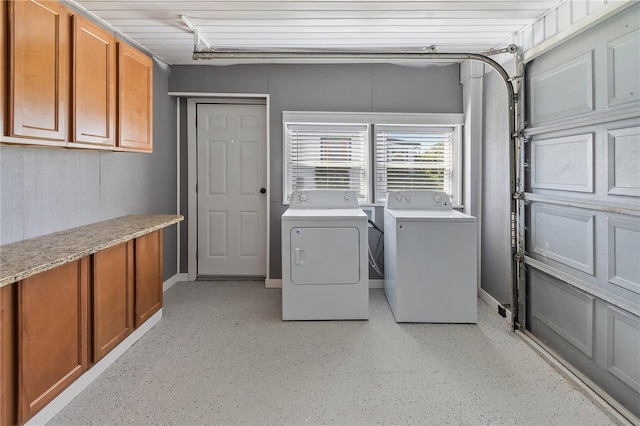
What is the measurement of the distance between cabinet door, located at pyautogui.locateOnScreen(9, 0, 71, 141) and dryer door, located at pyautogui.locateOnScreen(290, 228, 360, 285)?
1760 mm

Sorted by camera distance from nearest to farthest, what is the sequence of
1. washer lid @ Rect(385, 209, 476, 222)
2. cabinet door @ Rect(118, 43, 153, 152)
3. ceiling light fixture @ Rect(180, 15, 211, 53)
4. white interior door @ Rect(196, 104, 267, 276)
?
A: cabinet door @ Rect(118, 43, 153, 152) → ceiling light fixture @ Rect(180, 15, 211, 53) → washer lid @ Rect(385, 209, 476, 222) → white interior door @ Rect(196, 104, 267, 276)

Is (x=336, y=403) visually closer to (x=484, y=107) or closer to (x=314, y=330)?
(x=314, y=330)

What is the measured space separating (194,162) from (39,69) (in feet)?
7.63

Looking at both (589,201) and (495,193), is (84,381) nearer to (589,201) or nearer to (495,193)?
(589,201)

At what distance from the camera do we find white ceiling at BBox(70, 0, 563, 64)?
8.05ft

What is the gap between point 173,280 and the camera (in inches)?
157

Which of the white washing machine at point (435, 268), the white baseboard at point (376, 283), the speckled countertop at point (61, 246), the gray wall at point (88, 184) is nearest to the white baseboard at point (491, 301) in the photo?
the white washing machine at point (435, 268)

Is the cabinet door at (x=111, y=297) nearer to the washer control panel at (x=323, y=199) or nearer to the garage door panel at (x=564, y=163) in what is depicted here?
the washer control panel at (x=323, y=199)

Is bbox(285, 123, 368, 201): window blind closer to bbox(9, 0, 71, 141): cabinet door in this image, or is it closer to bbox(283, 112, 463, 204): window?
bbox(283, 112, 463, 204): window

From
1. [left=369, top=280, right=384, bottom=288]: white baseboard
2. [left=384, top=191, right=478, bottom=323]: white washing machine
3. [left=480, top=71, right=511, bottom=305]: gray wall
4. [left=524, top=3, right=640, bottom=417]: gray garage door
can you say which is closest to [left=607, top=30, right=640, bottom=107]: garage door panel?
[left=524, top=3, right=640, bottom=417]: gray garage door

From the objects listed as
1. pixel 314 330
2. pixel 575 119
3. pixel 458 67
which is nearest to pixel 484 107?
pixel 458 67

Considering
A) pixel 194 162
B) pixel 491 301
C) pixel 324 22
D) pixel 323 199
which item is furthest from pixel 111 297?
pixel 491 301

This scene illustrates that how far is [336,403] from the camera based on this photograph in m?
1.90

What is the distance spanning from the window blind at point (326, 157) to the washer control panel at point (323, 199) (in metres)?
0.35
